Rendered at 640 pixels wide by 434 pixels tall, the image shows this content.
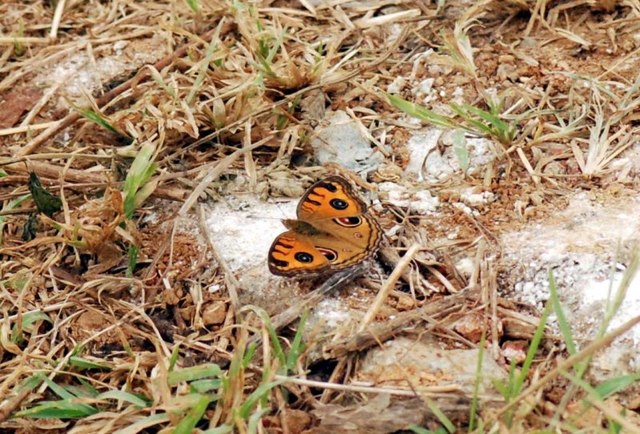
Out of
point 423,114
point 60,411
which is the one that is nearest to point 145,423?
point 60,411

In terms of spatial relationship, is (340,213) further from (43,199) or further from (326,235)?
(43,199)

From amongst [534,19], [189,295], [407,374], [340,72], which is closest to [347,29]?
[340,72]

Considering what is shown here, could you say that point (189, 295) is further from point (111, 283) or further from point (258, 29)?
point (258, 29)

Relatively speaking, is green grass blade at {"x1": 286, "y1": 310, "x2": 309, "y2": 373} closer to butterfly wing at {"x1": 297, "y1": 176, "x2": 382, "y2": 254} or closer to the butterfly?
the butterfly

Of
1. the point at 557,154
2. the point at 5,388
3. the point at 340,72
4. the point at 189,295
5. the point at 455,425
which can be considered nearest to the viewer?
the point at 455,425

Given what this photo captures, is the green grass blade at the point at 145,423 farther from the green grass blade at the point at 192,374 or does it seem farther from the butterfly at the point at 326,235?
the butterfly at the point at 326,235

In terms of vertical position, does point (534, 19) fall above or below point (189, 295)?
above
